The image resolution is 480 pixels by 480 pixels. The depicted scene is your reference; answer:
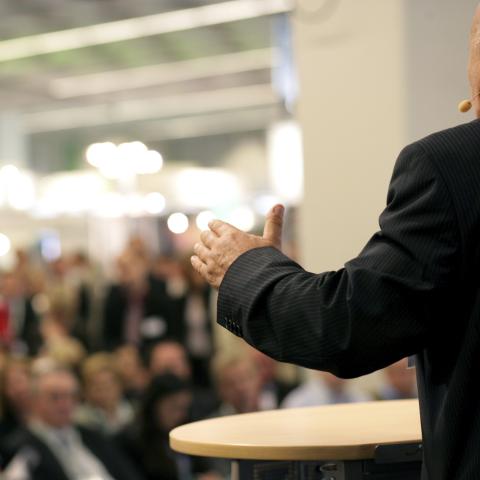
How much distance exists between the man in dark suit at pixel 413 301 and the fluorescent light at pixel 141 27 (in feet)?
33.7

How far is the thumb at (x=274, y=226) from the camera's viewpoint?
182 centimetres

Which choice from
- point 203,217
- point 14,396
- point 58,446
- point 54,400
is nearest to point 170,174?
point 203,217

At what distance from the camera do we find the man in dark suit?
4.95ft

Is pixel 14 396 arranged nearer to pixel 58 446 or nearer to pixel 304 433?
pixel 58 446

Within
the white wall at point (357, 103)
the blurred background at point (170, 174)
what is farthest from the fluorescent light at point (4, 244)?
the white wall at point (357, 103)

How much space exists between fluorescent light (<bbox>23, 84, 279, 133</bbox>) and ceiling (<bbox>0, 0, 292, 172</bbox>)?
2 cm

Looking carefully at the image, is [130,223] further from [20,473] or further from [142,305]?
[20,473]

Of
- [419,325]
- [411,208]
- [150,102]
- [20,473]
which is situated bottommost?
[20,473]

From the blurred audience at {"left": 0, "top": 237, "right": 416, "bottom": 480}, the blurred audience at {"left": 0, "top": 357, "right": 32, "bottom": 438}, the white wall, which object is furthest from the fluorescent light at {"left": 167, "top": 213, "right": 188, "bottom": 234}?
the white wall

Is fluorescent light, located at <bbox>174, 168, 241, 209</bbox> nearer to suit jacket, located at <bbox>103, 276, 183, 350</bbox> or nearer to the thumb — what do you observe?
suit jacket, located at <bbox>103, 276, 183, 350</bbox>

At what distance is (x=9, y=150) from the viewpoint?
21.8 meters

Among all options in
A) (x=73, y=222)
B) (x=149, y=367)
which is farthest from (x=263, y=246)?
(x=73, y=222)

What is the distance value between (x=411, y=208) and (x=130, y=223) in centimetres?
1756

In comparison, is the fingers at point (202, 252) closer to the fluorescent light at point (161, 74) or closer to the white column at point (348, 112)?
the white column at point (348, 112)
